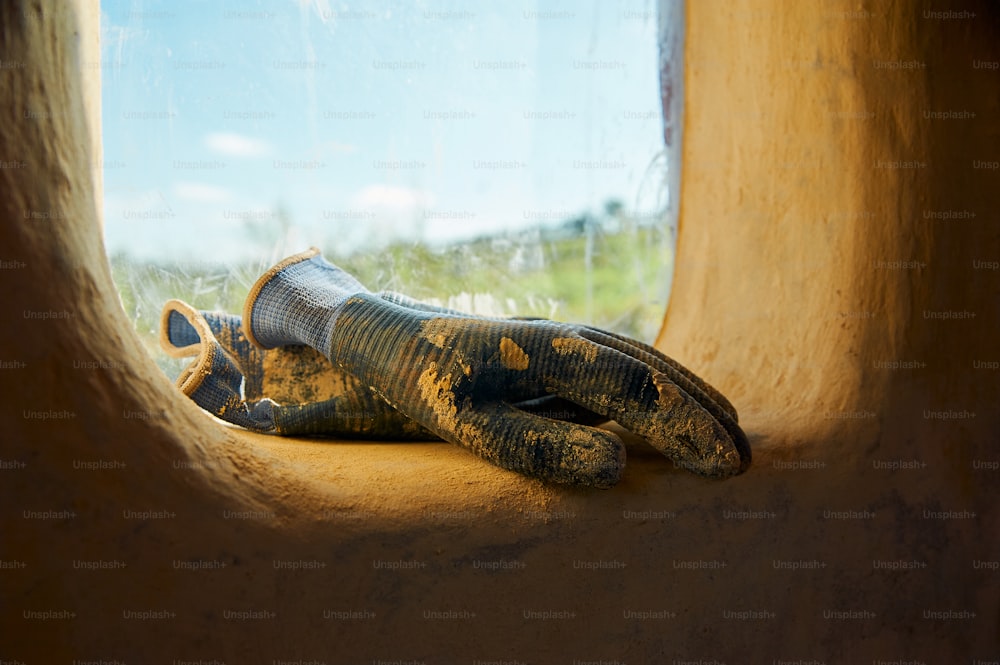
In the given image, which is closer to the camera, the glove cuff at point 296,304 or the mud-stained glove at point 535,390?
the mud-stained glove at point 535,390

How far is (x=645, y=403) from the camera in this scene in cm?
137

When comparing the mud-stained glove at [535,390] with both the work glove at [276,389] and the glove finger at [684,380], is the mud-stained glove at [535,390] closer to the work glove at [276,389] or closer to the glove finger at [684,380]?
the glove finger at [684,380]

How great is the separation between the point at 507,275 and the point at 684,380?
3.82 ft

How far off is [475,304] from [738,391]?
96 centimetres

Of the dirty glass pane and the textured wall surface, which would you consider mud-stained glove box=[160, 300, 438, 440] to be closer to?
the textured wall surface

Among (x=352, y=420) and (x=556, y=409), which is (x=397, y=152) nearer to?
(x=352, y=420)

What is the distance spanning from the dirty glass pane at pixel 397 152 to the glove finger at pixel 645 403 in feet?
3.68

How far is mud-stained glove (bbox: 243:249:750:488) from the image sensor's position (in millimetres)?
1306

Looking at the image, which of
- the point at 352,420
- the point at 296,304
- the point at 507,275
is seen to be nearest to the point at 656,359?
the point at 352,420

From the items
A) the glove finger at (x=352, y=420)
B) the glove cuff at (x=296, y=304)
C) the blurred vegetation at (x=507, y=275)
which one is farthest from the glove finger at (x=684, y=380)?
the blurred vegetation at (x=507, y=275)

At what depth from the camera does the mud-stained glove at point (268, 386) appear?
1628 millimetres

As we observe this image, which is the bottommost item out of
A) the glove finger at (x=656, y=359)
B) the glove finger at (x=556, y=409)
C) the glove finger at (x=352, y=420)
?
the glove finger at (x=352, y=420)

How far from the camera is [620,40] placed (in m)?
2.52

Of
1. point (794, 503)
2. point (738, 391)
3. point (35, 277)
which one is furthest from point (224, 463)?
point (738, 391)
